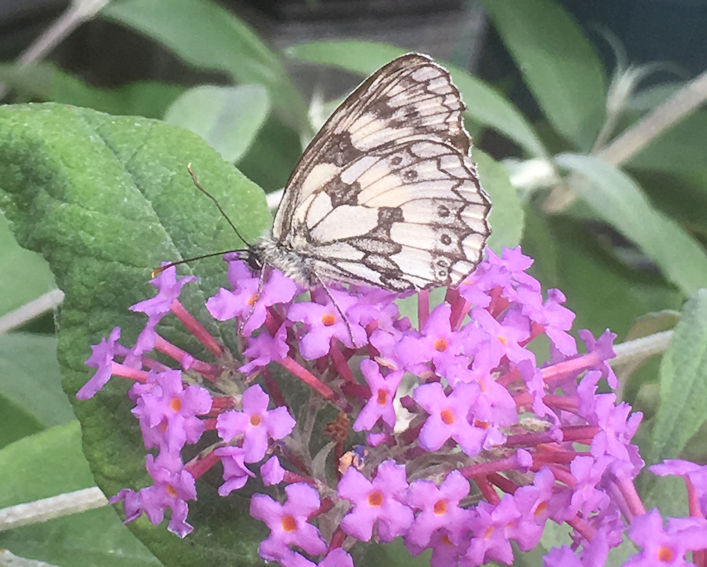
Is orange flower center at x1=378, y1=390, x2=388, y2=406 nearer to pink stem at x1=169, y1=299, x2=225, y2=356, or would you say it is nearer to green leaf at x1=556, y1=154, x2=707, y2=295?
pink stem at x1=169, y1=299, x2=225, y2=356

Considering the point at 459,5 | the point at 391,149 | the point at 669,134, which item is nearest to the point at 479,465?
the point at 391,149

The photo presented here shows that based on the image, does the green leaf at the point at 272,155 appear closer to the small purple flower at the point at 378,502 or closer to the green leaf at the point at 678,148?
the green leaf at the point at 678,148

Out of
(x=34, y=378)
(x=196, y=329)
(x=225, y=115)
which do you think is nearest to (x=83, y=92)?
(x=225, y=115)

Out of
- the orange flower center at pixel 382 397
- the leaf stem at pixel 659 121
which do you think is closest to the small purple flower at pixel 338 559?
the orange flower center at pixel 382 397

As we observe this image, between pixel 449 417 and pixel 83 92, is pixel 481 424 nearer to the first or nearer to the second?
pixel 449 417

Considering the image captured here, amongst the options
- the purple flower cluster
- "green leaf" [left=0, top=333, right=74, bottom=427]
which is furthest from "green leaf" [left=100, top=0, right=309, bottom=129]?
the purple flower cluster

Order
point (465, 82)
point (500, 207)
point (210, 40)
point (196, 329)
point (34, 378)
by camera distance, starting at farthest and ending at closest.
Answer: point (210, 40), point (465, 82), point (34, 378), point (500, 207), point (196, 329)
